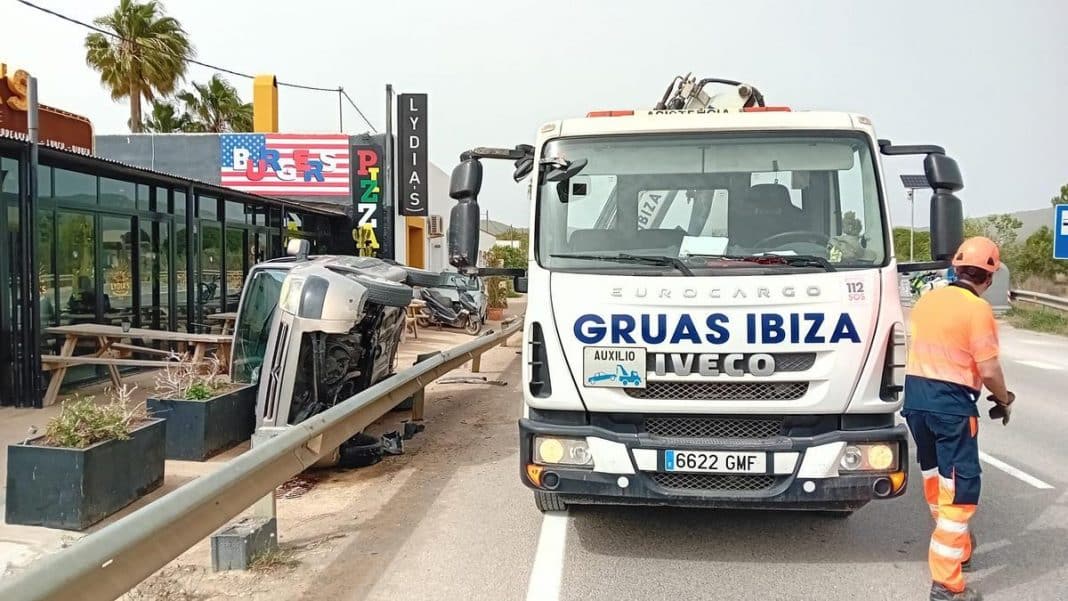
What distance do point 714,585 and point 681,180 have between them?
7.70 ft

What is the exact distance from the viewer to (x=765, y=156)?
5.04 meters

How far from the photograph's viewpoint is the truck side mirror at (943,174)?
16.3ft

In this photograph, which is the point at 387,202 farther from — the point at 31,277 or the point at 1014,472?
the point at 1014,472

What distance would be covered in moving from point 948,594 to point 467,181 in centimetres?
353

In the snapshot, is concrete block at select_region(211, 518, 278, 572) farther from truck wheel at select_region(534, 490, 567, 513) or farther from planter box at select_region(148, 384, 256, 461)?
planter box at select_region(148, 384, 256, 461)

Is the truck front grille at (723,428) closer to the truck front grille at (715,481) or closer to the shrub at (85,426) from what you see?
the truck front grille at (715,481)

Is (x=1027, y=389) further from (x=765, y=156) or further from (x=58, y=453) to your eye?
(x=58, y=453)

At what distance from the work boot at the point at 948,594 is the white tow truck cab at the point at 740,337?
0.51 metres

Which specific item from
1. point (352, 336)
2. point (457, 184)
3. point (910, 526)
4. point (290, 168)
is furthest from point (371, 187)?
point (910, 526)

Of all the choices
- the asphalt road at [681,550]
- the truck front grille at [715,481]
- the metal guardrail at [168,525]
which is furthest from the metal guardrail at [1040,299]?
the metal guardrail at [168,525]

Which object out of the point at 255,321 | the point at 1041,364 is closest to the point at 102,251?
the point at 255,321

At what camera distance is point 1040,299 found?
28.1 m

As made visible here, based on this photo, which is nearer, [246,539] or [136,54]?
[246,539]

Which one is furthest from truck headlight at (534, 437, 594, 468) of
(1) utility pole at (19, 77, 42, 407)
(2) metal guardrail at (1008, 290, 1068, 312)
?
(2) metal guardrail at (1008, 290, 1068, 312)
